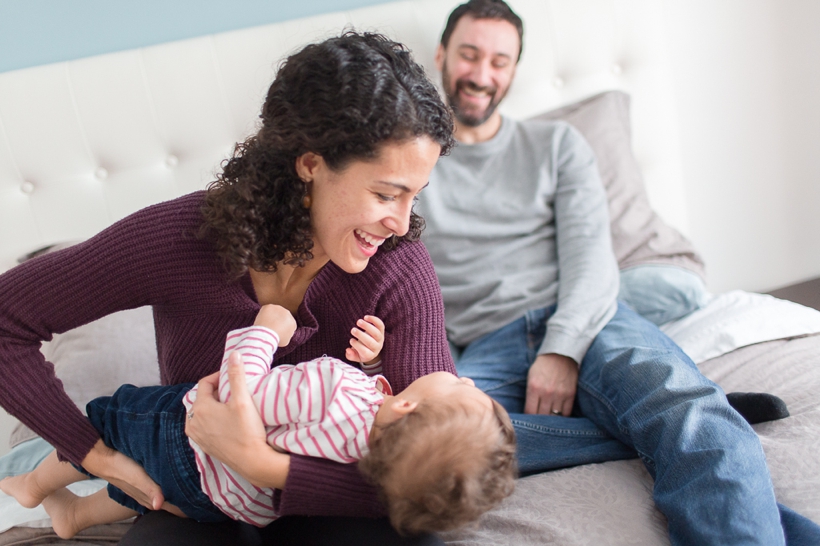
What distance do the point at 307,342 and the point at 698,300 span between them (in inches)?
46.3

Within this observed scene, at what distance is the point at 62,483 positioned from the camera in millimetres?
1253

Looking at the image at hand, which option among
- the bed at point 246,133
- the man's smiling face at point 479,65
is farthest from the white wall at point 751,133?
the man's smiling face at point 479,65

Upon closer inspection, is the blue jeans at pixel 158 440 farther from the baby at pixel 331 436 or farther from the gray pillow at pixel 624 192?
the gray pillow at pixel 624 192

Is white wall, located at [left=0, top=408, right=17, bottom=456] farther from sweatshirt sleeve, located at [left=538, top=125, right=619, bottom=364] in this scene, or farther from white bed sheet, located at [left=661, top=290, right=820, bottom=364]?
white bed sheet, located at [left=661, top=290, right=820, bottom=364]

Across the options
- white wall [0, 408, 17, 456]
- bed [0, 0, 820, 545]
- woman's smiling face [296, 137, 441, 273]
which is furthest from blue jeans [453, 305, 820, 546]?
white wall [0, 408, 17, 456]

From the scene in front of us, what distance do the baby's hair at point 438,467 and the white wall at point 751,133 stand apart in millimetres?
1821

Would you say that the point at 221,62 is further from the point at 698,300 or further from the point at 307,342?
the point at 698,300

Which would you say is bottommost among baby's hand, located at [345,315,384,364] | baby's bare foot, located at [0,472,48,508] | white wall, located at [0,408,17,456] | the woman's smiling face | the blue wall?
white wall, located at [0,408,17,456]

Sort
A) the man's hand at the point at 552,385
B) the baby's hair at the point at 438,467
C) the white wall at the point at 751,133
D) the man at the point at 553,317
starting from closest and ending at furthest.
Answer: the baby's hair at the point at 438,467 → the man at the point at 553,317 → the man's hand at the point at 552,385 → the white wall at the point at 751,133

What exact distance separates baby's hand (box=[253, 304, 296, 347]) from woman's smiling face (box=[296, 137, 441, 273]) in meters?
0.14

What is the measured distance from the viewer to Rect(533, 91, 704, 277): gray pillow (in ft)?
6.31

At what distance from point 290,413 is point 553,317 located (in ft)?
2.71

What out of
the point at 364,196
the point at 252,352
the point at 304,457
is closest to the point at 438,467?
the point at 304,457

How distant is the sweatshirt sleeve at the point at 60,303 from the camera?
3.65 ft
